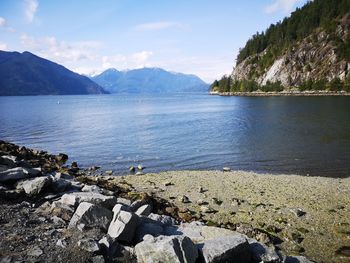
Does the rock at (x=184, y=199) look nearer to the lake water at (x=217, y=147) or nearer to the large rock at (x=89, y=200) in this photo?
the large rock at (x=89, y=200)

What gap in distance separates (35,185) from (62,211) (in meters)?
3.43

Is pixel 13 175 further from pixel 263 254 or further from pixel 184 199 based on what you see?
pixel 263 254

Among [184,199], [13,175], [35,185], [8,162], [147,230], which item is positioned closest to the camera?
[147,230]

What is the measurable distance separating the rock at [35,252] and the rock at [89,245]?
1311 mm

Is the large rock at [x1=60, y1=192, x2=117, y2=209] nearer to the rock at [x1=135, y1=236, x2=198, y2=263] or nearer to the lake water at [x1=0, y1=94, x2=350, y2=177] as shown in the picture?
the rock at [x1=135, y1=236, x2=198, y2=263]

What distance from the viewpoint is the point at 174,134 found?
62.4 m

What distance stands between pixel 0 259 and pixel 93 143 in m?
44.9

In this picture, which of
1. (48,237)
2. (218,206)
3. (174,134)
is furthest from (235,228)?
(174,134)

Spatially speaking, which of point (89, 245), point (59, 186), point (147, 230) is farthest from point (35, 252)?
point (59, 186)

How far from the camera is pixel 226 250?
11961mm

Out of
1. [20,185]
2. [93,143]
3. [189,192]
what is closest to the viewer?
[20,185]

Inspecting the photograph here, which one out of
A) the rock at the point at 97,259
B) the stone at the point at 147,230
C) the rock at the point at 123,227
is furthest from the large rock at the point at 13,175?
the rock at the point at 97,259

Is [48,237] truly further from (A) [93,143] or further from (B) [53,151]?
(A) [93,143]

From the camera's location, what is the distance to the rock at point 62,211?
1426cm
